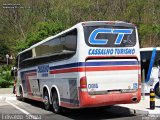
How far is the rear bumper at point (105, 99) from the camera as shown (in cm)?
1348

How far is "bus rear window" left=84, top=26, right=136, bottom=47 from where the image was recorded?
13.9 m

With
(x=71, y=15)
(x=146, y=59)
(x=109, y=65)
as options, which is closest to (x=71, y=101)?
(x=109, y=65)

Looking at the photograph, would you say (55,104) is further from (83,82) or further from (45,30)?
(45,30)

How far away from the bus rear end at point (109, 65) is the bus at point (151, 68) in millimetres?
6335

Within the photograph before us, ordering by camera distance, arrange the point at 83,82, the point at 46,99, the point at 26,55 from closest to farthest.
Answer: the point at 83,82, the point at 46,99, the point at 26,55

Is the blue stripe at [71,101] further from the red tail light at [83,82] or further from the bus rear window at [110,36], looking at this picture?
the bus rear window at [110,36]

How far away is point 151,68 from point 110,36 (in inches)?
278

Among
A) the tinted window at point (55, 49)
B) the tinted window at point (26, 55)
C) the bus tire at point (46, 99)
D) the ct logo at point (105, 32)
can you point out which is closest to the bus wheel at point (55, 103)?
the bus tire at point (46, 99)

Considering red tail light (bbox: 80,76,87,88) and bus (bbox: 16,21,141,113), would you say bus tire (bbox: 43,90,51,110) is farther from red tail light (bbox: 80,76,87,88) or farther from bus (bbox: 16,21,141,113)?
red tail light (bbox: 80,76,87,88)

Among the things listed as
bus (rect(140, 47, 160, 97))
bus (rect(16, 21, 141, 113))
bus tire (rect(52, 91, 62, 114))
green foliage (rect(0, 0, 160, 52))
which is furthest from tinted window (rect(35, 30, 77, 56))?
green foliage (rect(0, 0, 160, 52))

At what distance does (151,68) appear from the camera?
2064cm

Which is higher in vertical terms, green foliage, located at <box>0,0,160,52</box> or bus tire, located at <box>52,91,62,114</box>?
green foliage, located at <box>0,0,160,52</box>

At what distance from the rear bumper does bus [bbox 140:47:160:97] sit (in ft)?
21.0

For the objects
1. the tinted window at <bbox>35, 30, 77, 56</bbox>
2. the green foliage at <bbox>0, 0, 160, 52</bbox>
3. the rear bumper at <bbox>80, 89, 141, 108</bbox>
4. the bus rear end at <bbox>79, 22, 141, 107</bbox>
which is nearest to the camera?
the rear bumper at <bbox>80, 89, 141, 108</bbox>
